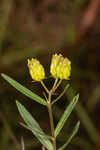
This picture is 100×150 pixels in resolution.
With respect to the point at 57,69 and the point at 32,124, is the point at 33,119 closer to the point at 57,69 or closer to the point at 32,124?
the point at 32,124

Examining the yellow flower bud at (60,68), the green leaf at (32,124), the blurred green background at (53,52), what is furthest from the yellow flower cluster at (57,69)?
the blurred green background at (53,52)

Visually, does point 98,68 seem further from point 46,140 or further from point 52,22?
point 46,140

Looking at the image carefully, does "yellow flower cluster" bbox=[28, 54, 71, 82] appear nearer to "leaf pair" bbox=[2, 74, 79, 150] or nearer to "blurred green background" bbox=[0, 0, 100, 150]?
"leaf pair" bbox=[2, 74, 79, 150]

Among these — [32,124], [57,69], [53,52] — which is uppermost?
[57,69]

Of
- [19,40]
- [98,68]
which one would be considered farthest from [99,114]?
[19,40]

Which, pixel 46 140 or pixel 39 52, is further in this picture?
pixel 39 52

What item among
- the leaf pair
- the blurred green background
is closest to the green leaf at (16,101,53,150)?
the leaf pair

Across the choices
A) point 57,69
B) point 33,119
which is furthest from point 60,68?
point 33,119

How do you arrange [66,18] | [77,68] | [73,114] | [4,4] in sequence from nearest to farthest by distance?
[73,114] → [77,68] → [4,4] → [66,18]
